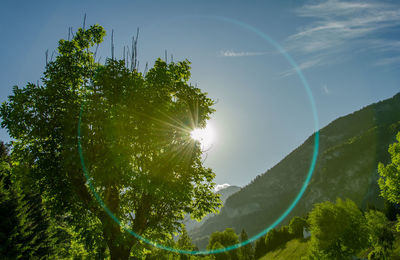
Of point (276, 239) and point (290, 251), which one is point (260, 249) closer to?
point (276, 239)

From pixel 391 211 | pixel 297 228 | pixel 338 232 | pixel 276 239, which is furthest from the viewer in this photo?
pixel 276 239

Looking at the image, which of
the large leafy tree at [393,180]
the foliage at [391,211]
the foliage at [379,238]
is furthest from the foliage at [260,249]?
the large leafy tree at [393,180]

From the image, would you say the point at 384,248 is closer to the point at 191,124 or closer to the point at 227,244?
the point at 191,124

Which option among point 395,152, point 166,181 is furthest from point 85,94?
point 395,152

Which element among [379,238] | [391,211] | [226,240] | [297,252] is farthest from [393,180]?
[226,240]

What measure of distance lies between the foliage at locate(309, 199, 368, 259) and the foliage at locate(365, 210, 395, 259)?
3.76 m

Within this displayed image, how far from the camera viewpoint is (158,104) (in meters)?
13.1

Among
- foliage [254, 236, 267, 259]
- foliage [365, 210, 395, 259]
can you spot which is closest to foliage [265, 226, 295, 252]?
foliage [254, 236, 267, 259]

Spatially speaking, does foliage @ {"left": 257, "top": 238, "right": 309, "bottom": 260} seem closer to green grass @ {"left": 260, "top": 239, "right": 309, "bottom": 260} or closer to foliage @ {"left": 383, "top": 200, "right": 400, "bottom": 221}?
green grass @ {"left": 260, "top": 239, "right": 309, "bottom": 260}

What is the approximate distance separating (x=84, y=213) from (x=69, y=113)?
594 centimetres

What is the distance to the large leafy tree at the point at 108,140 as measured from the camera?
11.9 meters

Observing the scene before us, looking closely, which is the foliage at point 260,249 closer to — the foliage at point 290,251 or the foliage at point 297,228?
the foliage at point 290,251

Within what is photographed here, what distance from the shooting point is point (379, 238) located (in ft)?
128

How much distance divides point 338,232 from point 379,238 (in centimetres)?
1319
